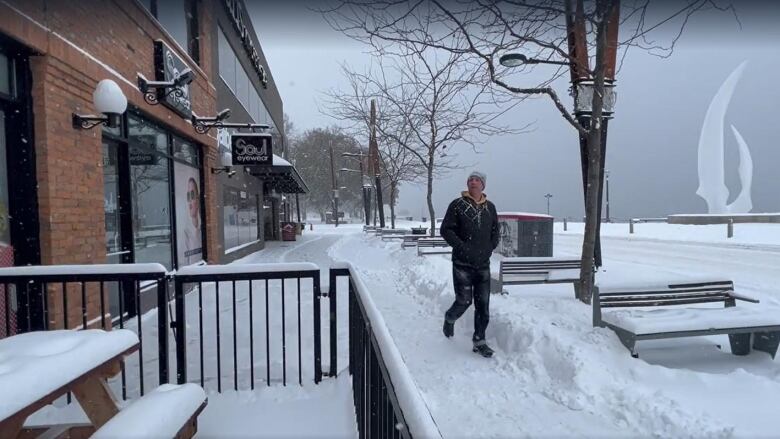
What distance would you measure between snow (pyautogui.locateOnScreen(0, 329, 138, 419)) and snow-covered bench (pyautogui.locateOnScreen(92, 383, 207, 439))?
11.5 inches

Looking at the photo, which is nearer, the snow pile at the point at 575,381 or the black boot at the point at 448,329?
the snow pile at the point at 575,381

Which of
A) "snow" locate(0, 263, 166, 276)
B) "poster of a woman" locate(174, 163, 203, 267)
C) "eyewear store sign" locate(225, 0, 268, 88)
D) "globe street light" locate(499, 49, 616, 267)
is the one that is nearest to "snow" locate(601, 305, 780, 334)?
"globe street light" locate(499, 49, 616, 267)

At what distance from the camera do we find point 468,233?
4895 millimetres

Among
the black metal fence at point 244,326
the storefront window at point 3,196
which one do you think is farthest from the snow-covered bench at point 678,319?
the storefront window at point 3,196

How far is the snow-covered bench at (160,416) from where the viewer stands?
1879 millimetres

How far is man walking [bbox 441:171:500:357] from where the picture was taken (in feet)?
16.0

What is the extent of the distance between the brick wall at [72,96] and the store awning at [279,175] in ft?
24.4

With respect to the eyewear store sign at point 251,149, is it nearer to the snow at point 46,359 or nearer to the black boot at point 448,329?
the black boot at point 448,329

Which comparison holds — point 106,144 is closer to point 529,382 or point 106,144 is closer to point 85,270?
point 85,270

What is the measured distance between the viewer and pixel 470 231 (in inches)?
192

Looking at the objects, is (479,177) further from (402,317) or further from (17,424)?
(17,424)

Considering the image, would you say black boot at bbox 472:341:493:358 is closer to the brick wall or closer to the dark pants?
the dark pants

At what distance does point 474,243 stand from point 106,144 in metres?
4.99

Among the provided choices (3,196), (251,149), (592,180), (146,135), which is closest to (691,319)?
(592,180)
